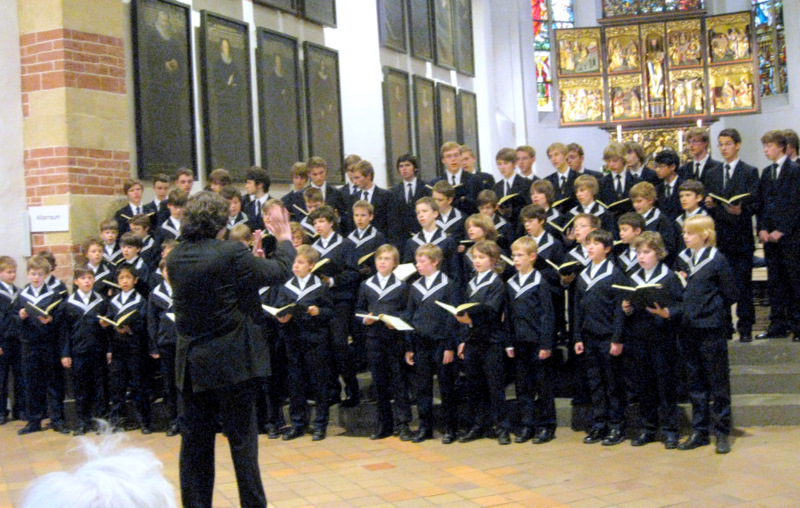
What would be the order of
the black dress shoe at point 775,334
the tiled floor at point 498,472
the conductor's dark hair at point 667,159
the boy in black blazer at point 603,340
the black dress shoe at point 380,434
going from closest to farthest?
the tiled floor at point 498,472, the boy in black blazer at point 603,340, the black dress shoe at point 380,434, the black dress shoe at point 775,334, the conductor's dark hair at point 667,159

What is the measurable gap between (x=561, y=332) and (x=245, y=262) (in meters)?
4.17

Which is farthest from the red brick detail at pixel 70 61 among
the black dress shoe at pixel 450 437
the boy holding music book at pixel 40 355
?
the black dress shoe at pixel 450 437

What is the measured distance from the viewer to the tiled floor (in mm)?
5105

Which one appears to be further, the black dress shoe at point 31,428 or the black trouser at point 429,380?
the black dress shoe at point 31,428

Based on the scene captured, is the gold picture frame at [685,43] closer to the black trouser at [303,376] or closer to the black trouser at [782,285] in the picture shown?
the black trouser at [782,285]

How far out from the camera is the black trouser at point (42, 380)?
25.5ft

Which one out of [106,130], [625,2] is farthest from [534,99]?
[106,130]

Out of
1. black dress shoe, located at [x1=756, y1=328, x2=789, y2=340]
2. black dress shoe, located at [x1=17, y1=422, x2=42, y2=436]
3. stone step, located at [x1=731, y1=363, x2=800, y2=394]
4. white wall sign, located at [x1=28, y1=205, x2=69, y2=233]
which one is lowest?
black dress shoe, located at [x1=17, y1=422, x2=42, y2=436]

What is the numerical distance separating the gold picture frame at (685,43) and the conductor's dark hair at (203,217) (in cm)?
1541

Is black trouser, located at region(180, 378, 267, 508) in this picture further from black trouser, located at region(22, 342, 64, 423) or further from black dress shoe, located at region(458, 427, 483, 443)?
black trouser, located at region(22, 342, 64, 423)

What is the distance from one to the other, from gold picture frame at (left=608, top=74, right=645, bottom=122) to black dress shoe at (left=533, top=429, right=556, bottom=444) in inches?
496

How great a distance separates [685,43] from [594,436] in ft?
43.7

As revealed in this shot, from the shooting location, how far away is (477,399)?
6852mm

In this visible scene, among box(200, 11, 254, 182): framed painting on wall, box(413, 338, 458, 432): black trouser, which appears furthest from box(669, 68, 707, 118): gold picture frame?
box(413, 338, 458, 432): black trouser
